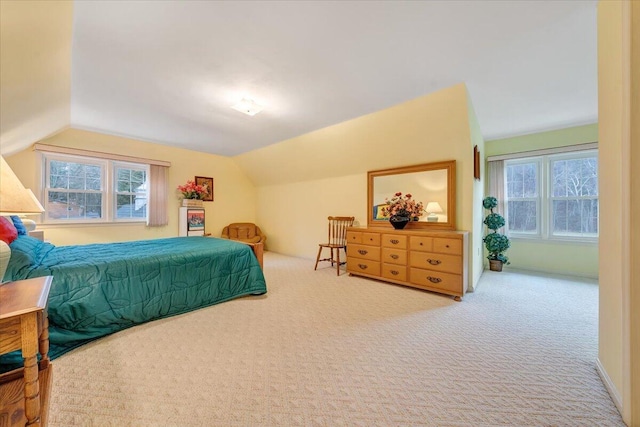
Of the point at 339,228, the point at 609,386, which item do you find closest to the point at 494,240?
the point at 339,228

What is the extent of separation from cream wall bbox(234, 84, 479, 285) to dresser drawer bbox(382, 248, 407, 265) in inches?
32.9

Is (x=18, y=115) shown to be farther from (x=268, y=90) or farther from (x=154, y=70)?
(x=268, y=90)

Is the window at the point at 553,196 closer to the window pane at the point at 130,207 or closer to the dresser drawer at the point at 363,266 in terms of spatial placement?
the dresser drawer at the point at 363,266

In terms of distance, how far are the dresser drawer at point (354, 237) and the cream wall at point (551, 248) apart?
280cm

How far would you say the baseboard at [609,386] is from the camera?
4.12 ft

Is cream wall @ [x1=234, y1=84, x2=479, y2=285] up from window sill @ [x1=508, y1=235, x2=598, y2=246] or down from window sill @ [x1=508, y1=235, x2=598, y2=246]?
up

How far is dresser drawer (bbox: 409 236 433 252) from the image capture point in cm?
301

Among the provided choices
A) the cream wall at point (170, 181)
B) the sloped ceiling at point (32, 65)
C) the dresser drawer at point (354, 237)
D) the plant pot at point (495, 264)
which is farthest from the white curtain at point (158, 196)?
the plant pot at point (495, 264)

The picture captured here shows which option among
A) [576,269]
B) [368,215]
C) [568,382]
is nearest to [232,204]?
[368,215]

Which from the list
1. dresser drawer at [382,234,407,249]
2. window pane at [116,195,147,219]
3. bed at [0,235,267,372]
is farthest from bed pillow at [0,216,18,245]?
dresser drawer at [382,234,407,249]

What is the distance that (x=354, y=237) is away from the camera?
384 cm

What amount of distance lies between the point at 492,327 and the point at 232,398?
2139 mm

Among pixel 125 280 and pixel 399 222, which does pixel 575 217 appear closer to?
pixel 399 222

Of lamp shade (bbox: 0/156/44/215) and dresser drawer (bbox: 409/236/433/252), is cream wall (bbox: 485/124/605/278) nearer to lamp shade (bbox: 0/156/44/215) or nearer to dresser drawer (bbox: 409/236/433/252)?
dresser drawer (bbox: 409/236/433/252)
